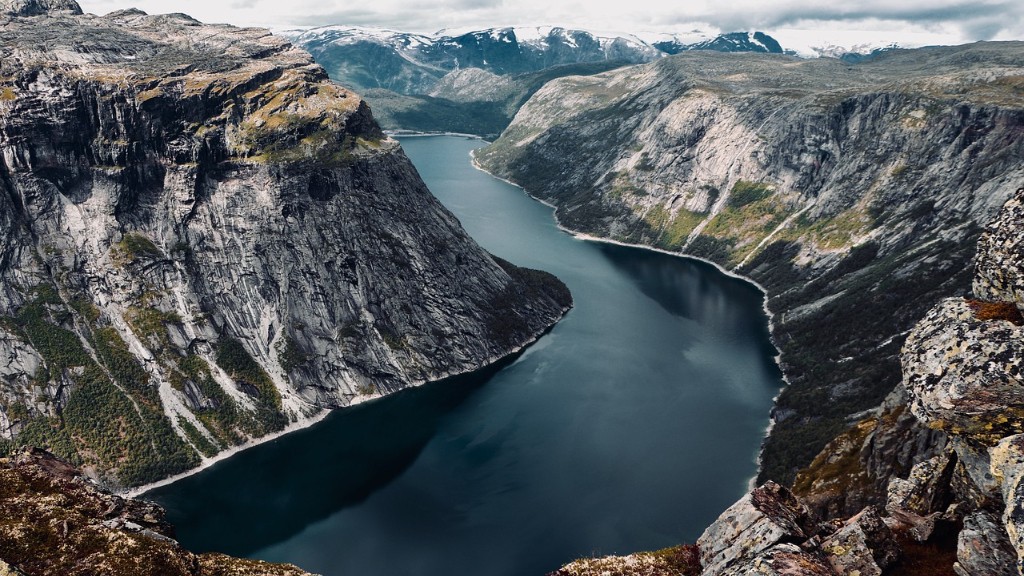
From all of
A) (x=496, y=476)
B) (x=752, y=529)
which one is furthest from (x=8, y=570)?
(x=496, y=476)

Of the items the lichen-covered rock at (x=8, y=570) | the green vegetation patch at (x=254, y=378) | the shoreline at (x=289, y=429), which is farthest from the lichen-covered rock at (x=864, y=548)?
the green vegetation patch at (x=254, y=378)

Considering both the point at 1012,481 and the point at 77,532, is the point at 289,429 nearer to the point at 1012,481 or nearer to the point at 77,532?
the point at 77,532

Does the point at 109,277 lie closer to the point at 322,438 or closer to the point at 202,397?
the point at 202,397

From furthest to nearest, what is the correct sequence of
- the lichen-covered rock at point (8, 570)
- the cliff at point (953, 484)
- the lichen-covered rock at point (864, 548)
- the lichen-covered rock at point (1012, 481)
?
the lichen-covered rock at point (8, 570) < the lichen-covered rock at point (864, 548) < the cliff at point (953, 484) < the lichen-covered rock at point (1012, 481)

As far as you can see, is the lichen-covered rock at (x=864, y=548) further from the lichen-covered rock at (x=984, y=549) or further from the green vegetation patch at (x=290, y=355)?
the green vegetation patch at (x=290, y=355)

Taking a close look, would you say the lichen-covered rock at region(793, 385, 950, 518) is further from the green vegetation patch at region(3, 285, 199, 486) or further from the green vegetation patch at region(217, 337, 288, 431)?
the green vegetation patch at region(3, 285, 199, 486)
